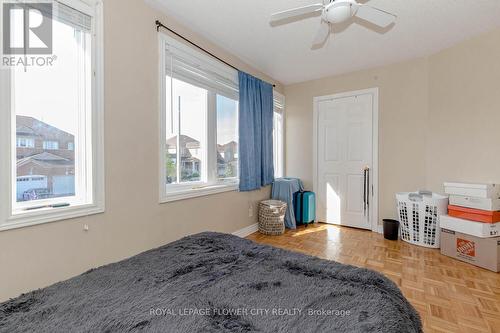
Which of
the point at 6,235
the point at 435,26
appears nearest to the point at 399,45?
the point at 435,26

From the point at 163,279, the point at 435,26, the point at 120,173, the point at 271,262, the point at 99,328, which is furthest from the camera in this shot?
the point at 435,26

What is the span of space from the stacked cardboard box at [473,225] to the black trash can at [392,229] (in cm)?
58

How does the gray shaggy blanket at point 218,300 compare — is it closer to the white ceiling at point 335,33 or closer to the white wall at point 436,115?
the white ceiling at point 335,33

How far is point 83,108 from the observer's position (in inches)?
71.8

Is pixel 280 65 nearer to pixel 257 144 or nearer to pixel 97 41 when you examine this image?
pixel 257 144

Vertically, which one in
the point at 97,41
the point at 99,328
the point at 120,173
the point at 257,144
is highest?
the point at 97,41

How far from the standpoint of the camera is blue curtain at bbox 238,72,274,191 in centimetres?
334

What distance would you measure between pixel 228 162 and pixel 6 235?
228 cm

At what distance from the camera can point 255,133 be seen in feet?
11.7

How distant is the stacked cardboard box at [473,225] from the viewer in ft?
8.01

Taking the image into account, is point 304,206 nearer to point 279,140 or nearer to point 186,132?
point 279,140

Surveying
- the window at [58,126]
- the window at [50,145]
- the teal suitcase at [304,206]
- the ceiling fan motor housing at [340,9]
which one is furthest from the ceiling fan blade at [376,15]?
the teal suitcase at [304,206]

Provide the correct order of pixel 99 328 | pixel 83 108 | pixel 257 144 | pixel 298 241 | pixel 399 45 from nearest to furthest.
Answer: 1. pixel 99 328
2. pixel 83 108
3. pixel 399 45
4. pixel 298 241
5. pixel 257 144

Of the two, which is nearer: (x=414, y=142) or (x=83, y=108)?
(x=83, y=108)
